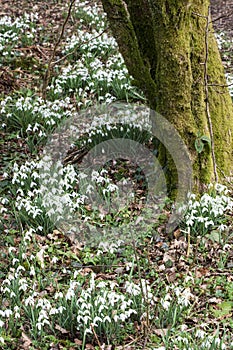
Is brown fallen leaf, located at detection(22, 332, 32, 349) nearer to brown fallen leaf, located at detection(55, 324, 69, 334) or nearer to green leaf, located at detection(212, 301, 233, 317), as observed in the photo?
brown fallen leaf, located at detection(55, 324, 69, 334)

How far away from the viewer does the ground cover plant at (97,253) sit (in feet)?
11.6

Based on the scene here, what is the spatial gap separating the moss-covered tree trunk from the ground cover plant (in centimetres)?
42

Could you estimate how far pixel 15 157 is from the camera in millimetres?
6047

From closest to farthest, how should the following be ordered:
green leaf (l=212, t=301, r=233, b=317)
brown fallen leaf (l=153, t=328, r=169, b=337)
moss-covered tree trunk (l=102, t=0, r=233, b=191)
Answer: brown fallen leaf (l=153, t=328, r=169, b=337) < green leaf (l=212, t=301, r=233, b=317) < moss-covered tree trunk (l=102, t=0, r=233, b=191)

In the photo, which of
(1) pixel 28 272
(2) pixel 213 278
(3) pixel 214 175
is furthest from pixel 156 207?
(1) pixel 28 272

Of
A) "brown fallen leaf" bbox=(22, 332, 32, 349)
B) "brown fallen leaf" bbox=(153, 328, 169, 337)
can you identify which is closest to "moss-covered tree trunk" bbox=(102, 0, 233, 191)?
"brown fallen leaf" bbox=(153, 328, 169, 337)

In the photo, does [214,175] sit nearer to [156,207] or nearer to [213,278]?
[156,207]

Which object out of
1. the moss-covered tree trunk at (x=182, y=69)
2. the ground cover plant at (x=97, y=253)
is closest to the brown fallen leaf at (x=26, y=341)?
the ground cover plant at (x=97, y=253)

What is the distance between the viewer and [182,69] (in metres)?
4.50

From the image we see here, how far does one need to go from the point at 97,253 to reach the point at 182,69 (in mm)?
1671

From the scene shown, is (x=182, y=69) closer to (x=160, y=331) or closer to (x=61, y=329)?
(x=160, y=331)

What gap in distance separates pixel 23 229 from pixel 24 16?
18.5 feet

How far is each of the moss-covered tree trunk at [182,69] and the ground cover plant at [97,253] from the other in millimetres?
416

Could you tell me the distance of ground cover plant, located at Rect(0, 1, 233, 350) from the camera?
3529 millimetres
